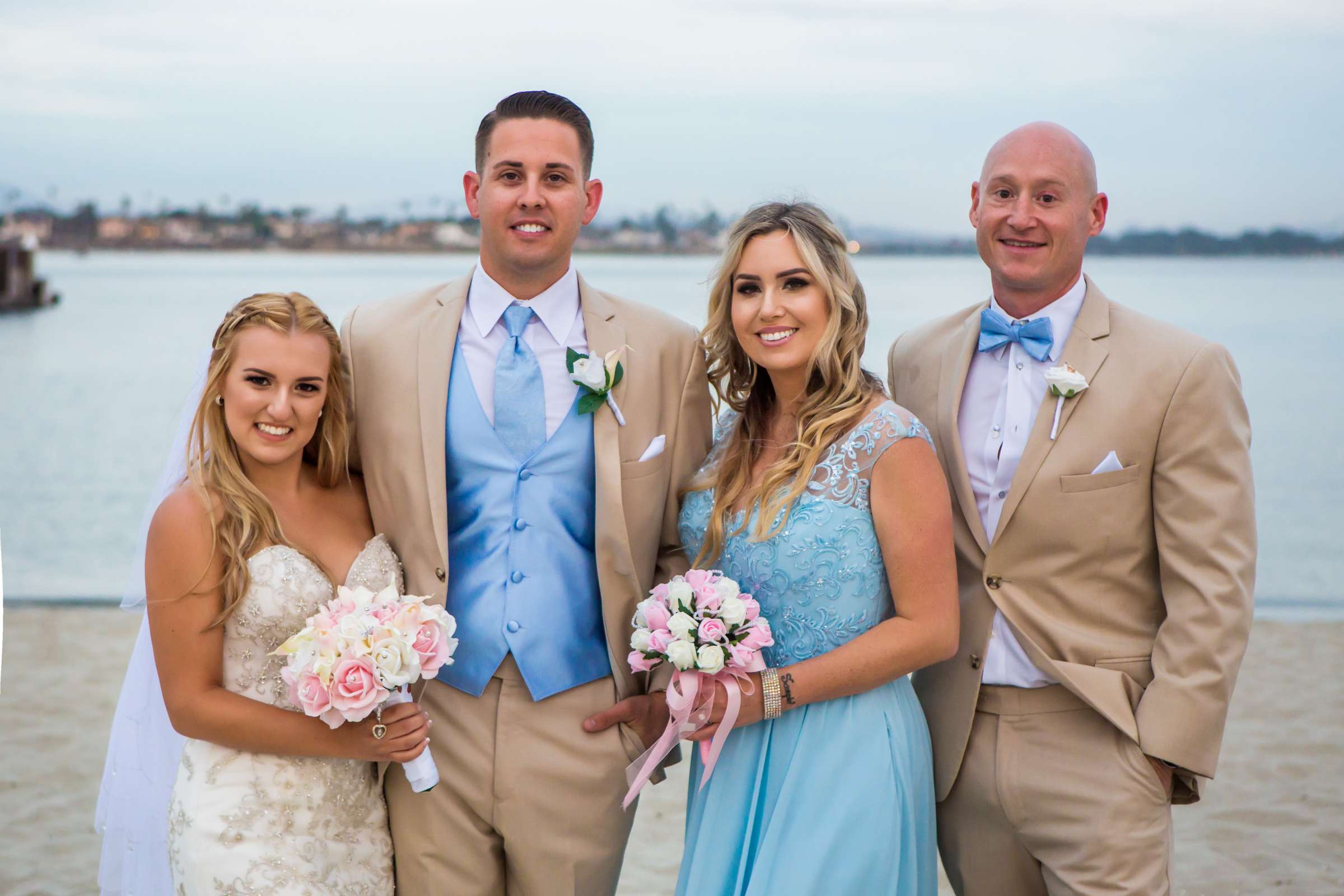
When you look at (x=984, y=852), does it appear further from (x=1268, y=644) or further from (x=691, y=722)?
(x=1268, y=644)

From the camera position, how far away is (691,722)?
8.73 ft

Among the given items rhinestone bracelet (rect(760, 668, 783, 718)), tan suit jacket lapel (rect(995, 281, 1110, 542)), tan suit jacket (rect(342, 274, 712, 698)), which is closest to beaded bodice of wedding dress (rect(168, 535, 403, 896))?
tan suit jacket (rect(342, 274, 712, 698))

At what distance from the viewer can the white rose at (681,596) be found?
8.61 feet

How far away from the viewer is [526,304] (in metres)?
3.15

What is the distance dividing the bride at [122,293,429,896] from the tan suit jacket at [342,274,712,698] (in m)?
0.14

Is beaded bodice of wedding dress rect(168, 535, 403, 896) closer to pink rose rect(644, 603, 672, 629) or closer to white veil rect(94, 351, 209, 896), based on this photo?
white veil rect(94, 351, 209, 896)

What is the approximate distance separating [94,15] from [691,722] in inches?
2276

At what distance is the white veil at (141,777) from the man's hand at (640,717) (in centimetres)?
109

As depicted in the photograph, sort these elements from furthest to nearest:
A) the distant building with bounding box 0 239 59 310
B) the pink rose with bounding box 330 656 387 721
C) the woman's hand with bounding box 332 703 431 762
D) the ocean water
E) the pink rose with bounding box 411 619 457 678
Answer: the distant building with bounding box 0 239 59 310 < the ocean water < the woman's hand with bounding box 332 703 431 762 < the pink rose with bounding box 411 619 457 678 < the pink rose with bounding box 330 656 387 721

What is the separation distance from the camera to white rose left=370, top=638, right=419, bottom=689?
243 cm

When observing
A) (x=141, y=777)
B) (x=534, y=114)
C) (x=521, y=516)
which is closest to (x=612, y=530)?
(x=521, y=516)

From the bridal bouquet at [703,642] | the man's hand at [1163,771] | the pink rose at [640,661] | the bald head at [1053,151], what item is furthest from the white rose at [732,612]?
the bald head at [1053,151]

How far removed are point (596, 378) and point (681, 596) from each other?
0.66 m

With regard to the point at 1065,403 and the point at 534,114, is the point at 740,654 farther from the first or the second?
the point at 534,114
